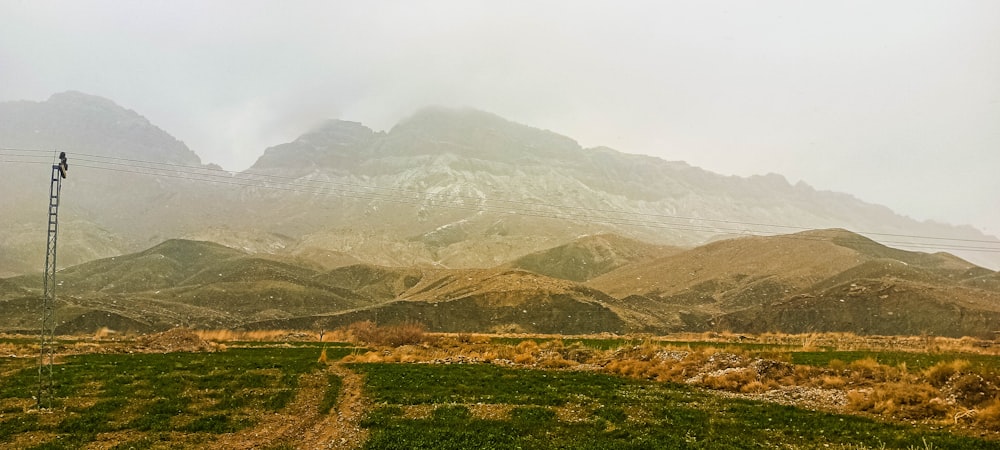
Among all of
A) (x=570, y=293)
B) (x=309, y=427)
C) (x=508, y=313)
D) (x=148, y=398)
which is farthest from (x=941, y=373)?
(x=570, y=293)

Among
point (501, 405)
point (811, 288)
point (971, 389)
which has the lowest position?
point (811, 288)

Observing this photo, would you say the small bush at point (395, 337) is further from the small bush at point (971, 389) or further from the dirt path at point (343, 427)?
the small bush at point (971, 389)

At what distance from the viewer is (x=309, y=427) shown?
796 inches

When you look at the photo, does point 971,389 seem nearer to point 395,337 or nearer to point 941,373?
point 941,373

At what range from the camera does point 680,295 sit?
132m

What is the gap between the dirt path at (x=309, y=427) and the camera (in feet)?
58.3

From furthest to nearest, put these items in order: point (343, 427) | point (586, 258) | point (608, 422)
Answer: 1. point (586, 258)
2. point (343, 427)
3. point (608, 422)

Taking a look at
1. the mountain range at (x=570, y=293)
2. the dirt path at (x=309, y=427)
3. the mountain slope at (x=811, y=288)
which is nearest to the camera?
the dirt path at (x=309, y=427)

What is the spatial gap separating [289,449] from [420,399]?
7.62 metres

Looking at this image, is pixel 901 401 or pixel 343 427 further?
pixel 901 401

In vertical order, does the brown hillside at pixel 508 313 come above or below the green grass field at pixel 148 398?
below

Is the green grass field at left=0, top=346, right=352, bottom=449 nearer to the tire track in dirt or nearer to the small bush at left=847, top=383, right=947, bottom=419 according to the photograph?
the tire track in dirt

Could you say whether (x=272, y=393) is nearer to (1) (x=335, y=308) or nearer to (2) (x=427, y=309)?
(2) (x=427, y=309)

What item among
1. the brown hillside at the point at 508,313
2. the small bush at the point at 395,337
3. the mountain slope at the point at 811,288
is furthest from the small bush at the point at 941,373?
the brown hillside at the point at 508,313
